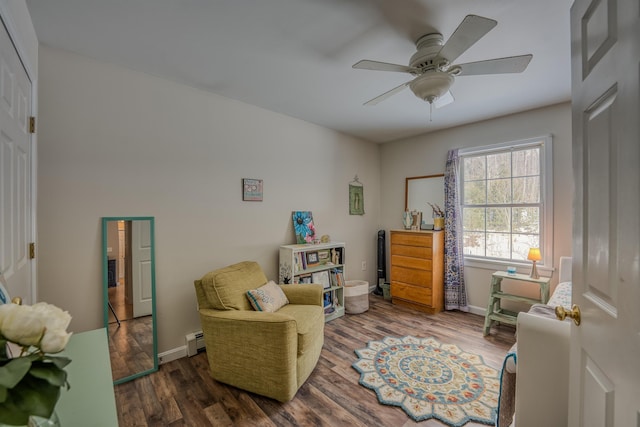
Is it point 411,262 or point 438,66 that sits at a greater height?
point 438,66

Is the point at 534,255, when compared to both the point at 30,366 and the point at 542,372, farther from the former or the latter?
the point at 30,366

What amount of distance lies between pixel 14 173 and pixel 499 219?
4297mm

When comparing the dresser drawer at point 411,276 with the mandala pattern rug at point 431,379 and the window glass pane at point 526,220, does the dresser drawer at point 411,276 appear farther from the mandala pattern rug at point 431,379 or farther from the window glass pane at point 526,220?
the window glass pane at point 526,220

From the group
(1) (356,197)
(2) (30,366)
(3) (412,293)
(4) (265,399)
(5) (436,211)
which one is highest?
(1) (356,197)

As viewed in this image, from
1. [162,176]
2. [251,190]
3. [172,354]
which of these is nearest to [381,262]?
[251,190]

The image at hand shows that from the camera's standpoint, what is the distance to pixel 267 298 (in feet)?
7.71

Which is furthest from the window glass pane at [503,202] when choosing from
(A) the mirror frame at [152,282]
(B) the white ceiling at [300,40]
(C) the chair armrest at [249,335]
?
(A) the mirror frame at [152,282]

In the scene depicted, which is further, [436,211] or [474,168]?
[436,211]

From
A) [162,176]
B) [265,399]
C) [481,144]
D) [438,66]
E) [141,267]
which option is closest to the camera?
[438,66]

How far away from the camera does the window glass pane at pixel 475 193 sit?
139 inches

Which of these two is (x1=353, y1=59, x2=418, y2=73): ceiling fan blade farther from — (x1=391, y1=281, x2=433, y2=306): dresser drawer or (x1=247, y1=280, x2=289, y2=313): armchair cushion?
(x1=391, y1=281, x2=433, y2=306): dresser drawer

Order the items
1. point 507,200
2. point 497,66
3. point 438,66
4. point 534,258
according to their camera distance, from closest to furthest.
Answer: point 497,66 → point 438,66 → point 534,258 → point 507,200

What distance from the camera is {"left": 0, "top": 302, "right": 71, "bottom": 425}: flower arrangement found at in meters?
0.43

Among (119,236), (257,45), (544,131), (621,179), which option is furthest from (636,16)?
(544,131)
